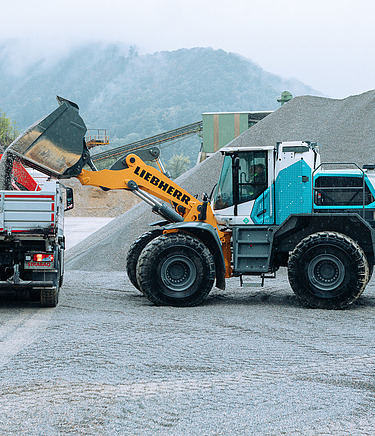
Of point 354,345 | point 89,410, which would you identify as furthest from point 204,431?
point 354,345

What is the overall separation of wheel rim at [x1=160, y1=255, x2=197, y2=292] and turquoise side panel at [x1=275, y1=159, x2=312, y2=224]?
70.4 inches

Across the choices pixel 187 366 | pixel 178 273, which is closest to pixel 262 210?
pixel 178 273

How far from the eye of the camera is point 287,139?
2272cm

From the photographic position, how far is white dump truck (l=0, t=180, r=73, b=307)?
9.60 metres

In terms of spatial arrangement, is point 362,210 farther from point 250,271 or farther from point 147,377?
point 147,377

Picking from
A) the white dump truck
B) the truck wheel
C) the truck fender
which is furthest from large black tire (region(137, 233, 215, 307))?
the white dump truck

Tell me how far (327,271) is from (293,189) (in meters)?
1.48

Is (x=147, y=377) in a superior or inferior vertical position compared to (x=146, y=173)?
inferior

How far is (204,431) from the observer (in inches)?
180

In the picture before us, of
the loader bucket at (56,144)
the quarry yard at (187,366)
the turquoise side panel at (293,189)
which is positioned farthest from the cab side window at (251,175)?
the loader bucket at (56,144)

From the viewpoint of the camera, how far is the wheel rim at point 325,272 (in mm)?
10305

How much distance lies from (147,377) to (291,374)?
1.37 m

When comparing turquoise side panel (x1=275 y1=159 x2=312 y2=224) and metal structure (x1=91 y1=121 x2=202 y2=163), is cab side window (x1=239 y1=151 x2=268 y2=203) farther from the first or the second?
metal structure (x1=91 y1=121 x2=202 y2=163)

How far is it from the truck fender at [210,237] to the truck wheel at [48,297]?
2137 mm
